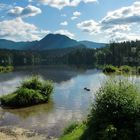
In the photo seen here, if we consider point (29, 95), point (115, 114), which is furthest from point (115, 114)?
point (29, 95)

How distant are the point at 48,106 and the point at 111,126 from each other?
26.0 metres

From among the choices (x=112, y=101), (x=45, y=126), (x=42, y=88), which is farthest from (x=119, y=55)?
(x=112, y=101)

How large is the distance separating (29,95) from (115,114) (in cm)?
2675

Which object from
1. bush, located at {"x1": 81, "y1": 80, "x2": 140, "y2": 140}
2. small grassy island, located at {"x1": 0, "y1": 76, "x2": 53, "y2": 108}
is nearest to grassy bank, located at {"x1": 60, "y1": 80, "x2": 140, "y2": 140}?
bush, located at {"x1": 81, "y1": 80, "x2": 140, "y2": 140}

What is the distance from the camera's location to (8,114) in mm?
37312

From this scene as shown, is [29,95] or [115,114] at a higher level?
[115,114]

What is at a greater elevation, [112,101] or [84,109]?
[112,101]

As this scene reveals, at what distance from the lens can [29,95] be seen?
42.9 m

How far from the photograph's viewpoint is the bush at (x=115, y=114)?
16203 mm

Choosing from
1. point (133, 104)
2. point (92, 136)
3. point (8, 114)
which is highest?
point (133, 104)

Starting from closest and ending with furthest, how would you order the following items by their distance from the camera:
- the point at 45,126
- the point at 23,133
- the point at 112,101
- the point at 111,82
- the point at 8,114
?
the point at 112,101
the point at 111,82
the point at 23,133
the point at 45,126
the point at 8,114

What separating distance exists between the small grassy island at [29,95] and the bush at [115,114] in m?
24.7

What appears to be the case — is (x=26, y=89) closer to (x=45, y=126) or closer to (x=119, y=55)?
(x=45, y=126)

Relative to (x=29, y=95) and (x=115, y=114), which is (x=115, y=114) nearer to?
(x=115, y=114)
